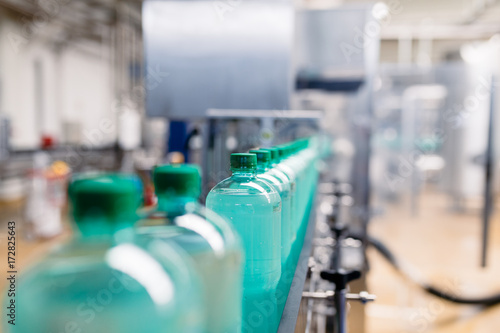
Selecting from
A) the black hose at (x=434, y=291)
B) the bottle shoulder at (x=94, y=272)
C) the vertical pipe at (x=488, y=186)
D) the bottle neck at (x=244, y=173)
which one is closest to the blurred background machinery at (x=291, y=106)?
the vertical pipe at (x=488, y=186)

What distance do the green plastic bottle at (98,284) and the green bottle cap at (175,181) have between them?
12 cm

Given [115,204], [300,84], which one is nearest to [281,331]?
[115,204]

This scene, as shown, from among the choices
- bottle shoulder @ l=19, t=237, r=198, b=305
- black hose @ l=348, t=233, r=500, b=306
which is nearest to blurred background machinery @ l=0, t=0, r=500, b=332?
black hose @ l=348, t=233, r=500, b=306

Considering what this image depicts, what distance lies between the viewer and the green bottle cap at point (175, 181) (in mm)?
546

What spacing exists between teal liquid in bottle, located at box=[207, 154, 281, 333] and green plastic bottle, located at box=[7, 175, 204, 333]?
32 cm

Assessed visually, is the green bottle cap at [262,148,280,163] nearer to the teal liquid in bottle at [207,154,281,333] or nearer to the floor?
the teal liquid in bottle at [207,154,281,333]

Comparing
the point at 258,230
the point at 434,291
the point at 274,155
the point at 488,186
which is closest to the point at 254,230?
the point at 258,230

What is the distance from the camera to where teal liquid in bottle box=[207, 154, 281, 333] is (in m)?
0.72

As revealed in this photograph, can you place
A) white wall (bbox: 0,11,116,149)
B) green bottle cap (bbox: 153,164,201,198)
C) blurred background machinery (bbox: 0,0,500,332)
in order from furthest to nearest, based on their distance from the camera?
white wall (bbox: 0,11,116,149), blurred background machinery (bbox: 0,0,500,332), green bottle cap (bbox: 153,164,201,198)

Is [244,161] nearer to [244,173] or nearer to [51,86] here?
[244,173]

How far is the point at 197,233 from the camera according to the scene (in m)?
0.57

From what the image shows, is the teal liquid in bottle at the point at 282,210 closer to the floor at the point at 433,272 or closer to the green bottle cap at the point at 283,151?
the green bottle cap at the point at 283,151

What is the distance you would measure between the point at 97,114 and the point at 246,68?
9.39 metres

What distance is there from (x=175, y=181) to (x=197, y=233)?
0.24 ft
